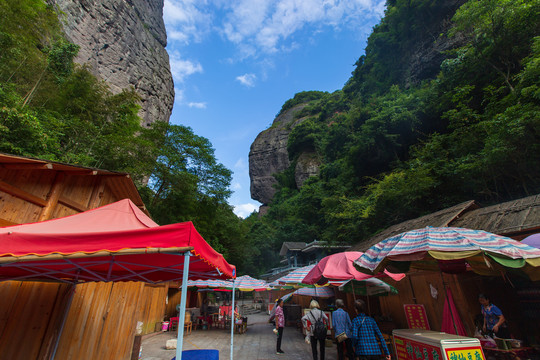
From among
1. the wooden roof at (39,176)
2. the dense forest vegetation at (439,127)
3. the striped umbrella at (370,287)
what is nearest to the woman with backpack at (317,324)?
the striped umbrella at (370,287)

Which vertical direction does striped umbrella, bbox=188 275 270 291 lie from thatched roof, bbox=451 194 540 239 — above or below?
below

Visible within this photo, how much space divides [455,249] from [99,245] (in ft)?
14.8

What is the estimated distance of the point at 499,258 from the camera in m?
3.25

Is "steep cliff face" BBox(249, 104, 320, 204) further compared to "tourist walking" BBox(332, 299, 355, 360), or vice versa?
"steep cliff face" BBox(249, 104, 320, 204)

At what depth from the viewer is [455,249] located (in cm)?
337

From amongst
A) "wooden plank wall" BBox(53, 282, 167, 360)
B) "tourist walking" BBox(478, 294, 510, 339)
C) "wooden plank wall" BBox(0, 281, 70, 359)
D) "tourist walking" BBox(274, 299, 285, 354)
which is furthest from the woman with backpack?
"wooden plank wall" BBox(0, 281, 70, 359)

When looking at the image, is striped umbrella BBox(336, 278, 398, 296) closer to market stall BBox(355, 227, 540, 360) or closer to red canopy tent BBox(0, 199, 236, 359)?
market stall BBox(355, 227, 540, 360)

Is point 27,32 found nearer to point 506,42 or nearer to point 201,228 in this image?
point 201,228

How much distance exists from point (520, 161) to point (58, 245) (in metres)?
16.3

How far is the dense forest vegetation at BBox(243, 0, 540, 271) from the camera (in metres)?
11.5

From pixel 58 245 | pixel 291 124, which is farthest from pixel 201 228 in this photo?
pixel 291 124

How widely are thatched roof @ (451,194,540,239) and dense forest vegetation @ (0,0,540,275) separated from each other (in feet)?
16.2

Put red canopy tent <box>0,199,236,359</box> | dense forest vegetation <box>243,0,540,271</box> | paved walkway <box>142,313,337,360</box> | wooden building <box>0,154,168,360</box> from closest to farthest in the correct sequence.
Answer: red canopy tent <box>0,199,236,359</box> < wooden building <box>0,154,168,360</box> < paved walkway <box>142,313,337,360</box> < dense forest vegetation <box>243,0,540,271</box>

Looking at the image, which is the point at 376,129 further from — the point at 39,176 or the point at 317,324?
the point at 39,176
